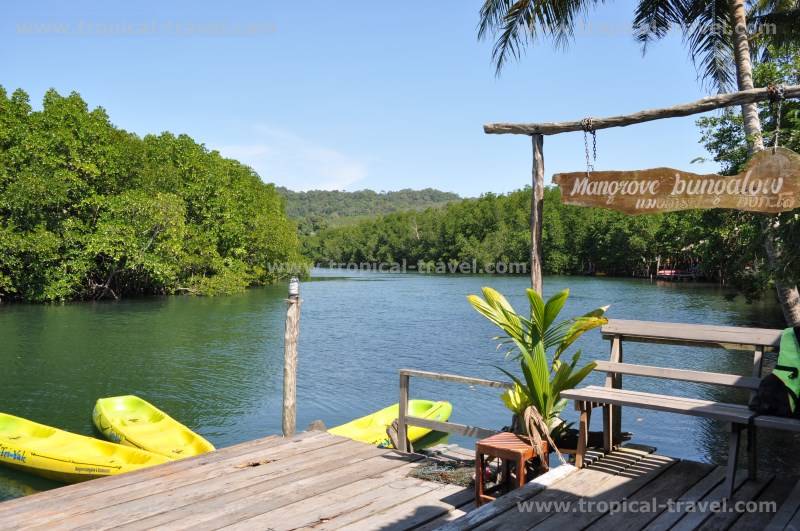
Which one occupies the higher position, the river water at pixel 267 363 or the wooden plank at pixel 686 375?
the wooden plank at pixel 686 375

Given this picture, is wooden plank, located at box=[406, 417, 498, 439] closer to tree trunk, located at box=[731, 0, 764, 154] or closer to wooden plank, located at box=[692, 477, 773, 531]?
wooden plank, located at box=[692, 477, 773, 531]

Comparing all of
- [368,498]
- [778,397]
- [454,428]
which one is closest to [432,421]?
[454,428]

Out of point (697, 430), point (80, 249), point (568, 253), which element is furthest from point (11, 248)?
point (568, 253)

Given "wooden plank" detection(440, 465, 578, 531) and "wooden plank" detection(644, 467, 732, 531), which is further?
"wooden plank" detection(644, 467, 732, 531)

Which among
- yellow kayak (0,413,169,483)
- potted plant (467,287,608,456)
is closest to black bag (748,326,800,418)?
potted plant (467,287,608,456)

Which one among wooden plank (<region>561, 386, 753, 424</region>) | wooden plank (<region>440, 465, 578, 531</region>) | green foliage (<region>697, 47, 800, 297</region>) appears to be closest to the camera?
wooden plank (<region>440, 465, 578, 531</region>)

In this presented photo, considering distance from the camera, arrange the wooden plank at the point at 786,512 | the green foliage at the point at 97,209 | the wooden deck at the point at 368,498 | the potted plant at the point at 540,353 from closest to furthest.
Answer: the wooden plank at the point at 786,512 < the wooden deck at the point at 368,498 < the potted plant at the point at 540,353 < the green foliage at the point at 97,209

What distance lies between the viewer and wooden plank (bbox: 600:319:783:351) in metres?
4.48

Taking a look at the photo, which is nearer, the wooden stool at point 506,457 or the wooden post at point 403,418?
the wooden stool at point 506,457

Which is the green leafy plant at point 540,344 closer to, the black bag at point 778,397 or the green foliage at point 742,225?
the black bag at point 778,397

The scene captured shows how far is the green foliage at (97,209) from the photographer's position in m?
29.7

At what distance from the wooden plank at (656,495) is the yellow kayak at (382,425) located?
4387mm

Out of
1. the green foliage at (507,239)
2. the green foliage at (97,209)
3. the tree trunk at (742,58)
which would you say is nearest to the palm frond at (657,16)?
the tree trunk at (742,58)

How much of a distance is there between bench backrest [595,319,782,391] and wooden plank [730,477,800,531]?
645 mm
